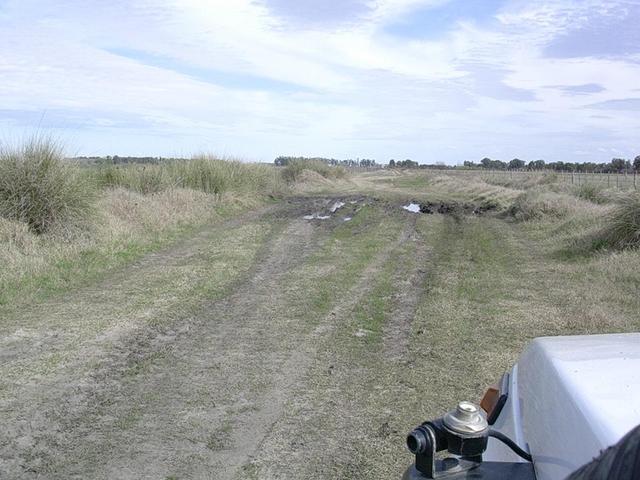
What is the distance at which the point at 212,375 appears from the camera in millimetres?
5219

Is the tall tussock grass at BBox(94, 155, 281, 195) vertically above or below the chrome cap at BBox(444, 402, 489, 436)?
above

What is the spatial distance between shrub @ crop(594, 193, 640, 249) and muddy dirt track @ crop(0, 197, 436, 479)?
4223 mm

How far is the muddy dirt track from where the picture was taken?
384 centimetres

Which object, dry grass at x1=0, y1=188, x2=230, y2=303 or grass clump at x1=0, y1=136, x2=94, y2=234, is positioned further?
grass clump at x1=0, y1=136, x2=94, y2=234

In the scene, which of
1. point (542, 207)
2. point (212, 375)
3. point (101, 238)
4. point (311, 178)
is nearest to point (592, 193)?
point (542, 207)

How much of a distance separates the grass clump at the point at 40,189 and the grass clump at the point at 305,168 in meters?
22.5

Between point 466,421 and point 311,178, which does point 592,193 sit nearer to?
point 311,178

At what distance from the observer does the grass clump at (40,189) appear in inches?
424

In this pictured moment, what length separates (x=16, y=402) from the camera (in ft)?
15.0

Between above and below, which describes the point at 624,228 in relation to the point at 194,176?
below

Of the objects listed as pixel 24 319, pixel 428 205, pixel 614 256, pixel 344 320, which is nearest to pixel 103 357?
pixel 24 319

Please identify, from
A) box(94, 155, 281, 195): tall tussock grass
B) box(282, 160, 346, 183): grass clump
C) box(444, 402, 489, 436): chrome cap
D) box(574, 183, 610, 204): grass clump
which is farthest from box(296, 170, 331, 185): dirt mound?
box(444, 402, 489, 436): chrome cap

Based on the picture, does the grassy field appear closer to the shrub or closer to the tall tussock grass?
the shrub

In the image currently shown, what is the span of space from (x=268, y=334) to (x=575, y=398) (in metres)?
4.85
